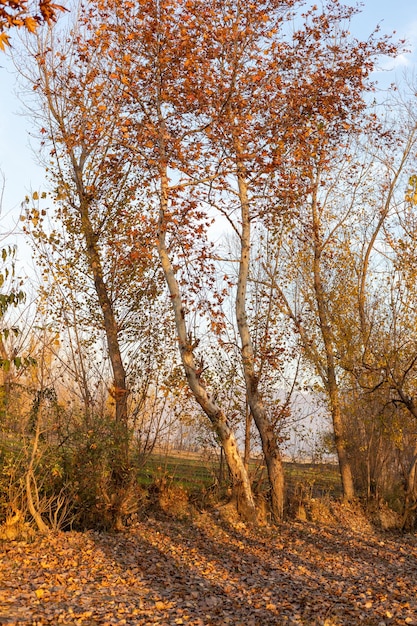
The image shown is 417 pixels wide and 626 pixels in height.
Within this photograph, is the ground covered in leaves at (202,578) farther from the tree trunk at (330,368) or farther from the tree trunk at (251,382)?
the tree trunk at (330,368)

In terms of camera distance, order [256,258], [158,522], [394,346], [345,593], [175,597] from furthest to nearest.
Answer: [256,258] → [394,346] → [158,522] → [345,593] → [175,597]

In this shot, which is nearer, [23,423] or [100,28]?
[23,423]

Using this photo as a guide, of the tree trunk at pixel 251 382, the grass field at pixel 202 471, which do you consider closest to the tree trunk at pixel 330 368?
the grass field at pixel 202 471

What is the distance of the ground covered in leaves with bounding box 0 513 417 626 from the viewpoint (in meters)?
6.44

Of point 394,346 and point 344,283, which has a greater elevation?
point 344,283

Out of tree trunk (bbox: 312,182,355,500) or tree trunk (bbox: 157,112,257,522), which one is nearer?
tree trunk (bbox: 157,112,257,522)

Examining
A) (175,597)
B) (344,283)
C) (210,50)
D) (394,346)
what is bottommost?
(175,597)

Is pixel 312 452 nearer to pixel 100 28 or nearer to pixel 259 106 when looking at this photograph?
pixel 259 106

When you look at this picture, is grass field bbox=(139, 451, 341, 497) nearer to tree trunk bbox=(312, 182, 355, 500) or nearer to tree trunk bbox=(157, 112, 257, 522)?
tree trunk bbox=(312, 182, 355, 500)

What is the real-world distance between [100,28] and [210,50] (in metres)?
2.05

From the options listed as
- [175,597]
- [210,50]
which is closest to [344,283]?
[210,50]

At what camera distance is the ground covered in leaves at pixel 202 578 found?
6.44 m

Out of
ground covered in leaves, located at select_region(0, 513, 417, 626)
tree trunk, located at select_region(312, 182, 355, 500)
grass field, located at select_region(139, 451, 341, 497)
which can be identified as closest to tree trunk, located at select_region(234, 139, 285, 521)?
A: grass field, located at select_region(139, 451, 341, 497)

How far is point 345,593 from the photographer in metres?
→ 7.81
